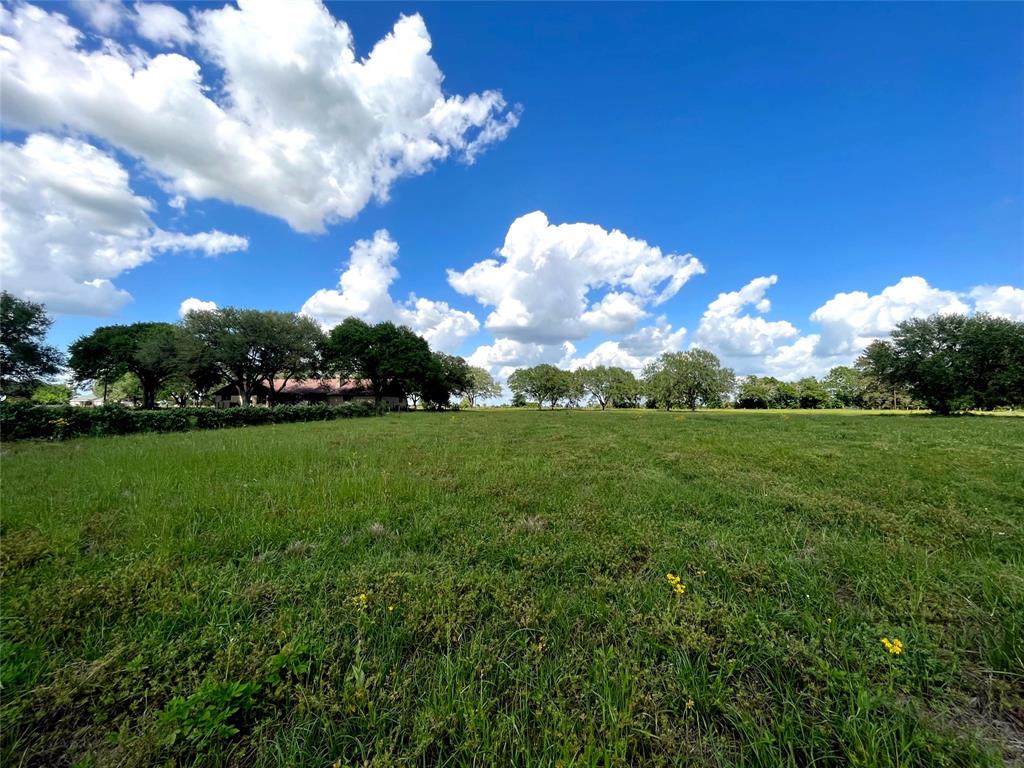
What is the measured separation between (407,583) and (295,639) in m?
1.00

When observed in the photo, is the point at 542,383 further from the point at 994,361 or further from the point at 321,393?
the point at 994,361

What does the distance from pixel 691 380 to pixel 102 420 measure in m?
79.9

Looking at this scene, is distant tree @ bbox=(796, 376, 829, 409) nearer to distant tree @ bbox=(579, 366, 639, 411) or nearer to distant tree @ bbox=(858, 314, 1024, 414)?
distant tree @ bbox=(579, 366, 639, 411)

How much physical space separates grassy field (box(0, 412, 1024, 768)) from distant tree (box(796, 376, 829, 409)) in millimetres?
119383

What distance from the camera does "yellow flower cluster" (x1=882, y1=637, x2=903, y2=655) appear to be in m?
A: 2.56

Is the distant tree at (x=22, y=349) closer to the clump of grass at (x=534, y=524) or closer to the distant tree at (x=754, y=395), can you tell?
the clump of grass at (x=534, y=524)

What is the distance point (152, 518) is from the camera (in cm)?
501

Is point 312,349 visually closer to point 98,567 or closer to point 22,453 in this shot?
point 22,453

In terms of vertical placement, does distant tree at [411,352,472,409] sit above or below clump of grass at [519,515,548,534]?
above

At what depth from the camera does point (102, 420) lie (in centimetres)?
1742

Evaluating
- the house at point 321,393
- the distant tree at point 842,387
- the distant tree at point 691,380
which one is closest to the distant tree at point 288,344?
the house at point 321,393

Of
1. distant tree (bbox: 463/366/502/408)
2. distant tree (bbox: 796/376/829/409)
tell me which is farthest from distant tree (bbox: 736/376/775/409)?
distant tree (bbox: 463/366/502/408)

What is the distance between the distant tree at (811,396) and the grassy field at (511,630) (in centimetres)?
11938

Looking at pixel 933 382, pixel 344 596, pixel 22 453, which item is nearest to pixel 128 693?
pixel 344 596
